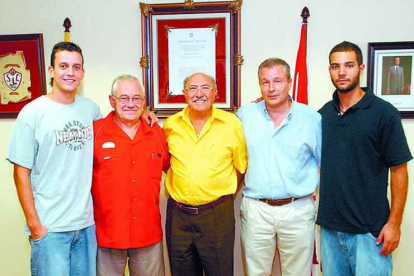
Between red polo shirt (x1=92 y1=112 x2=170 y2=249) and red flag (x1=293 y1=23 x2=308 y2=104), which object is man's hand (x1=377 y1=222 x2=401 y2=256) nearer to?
red flag (x1=293 y1=23 x2=308 y2=104)

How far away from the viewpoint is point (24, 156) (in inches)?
63.9

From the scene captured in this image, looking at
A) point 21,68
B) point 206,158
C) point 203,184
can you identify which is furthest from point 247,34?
point 21,68

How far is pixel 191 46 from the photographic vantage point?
7.94ft

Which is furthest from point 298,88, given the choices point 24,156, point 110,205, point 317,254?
point 24,156

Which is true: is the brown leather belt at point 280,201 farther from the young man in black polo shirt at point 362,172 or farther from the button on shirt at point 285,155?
the young man in black polo shirt at point 362,172

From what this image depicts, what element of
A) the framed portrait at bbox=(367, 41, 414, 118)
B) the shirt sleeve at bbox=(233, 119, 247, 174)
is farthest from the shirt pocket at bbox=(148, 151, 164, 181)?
the framed portrait at bbox=(367, 41, 414, 118)

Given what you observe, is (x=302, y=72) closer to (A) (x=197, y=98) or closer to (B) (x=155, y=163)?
(A) (x=197, y=98)

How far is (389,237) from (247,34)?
1.55 m

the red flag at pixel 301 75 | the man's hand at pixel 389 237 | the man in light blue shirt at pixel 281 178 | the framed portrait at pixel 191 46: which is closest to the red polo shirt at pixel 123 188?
the man in light blue shirt at pixel 281 178

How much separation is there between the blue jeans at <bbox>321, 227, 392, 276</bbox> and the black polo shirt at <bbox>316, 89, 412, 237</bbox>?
53 millimetres

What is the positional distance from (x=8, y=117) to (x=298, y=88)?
85.1 inches

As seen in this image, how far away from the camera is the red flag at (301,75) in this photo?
2.28m

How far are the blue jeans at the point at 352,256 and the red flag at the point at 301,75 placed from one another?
886mm

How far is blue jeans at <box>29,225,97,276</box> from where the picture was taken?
5.50ft
